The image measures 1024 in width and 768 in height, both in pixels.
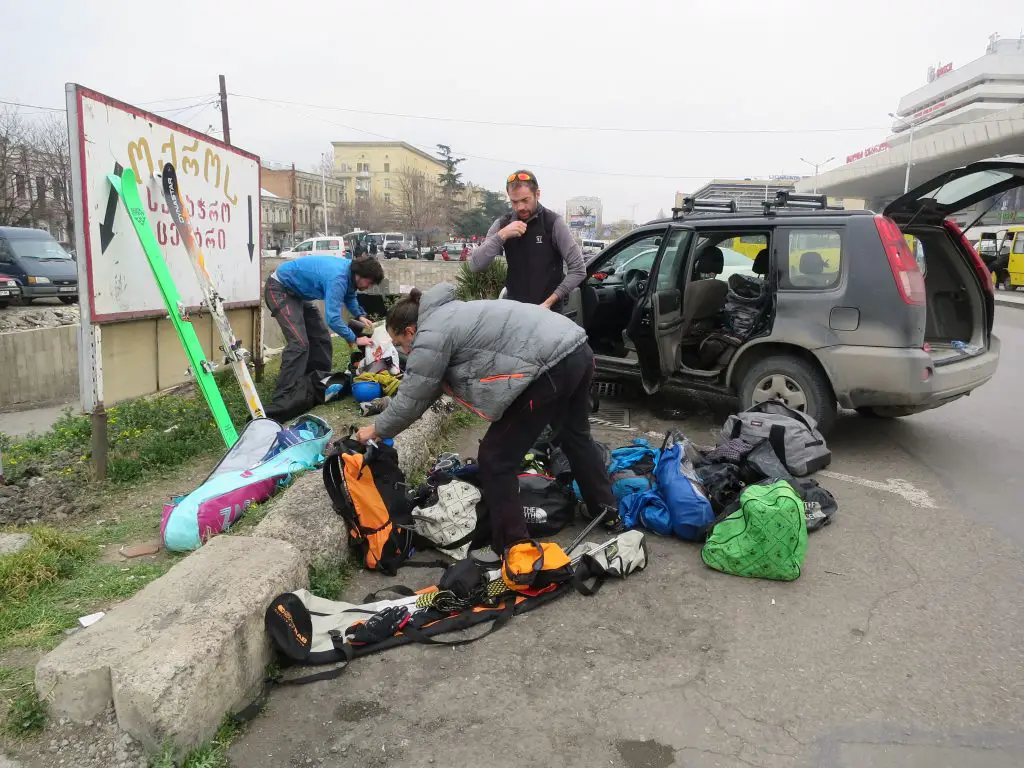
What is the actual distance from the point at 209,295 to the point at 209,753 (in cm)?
383

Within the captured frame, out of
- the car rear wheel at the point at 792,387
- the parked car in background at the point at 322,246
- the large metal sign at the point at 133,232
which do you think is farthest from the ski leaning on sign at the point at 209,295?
the parked car in background at the point at 322,246

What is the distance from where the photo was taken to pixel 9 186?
93.9 ft

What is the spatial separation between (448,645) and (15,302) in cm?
1770

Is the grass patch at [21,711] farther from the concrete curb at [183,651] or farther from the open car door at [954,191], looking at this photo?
the open car door at [954,191]

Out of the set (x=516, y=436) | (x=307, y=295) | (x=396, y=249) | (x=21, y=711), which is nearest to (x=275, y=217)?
(x=396, y=249)

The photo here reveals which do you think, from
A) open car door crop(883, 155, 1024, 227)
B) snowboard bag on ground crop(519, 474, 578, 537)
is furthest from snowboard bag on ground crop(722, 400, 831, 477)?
open car door crop(883, 155, 1024, 227)

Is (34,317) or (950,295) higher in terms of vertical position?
(950,295)

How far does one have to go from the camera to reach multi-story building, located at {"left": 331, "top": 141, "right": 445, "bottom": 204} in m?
91.1

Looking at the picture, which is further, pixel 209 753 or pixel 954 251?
pixel 954 251

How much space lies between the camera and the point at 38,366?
10711mm

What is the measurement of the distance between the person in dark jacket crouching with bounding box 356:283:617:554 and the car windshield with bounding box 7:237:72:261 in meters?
17.0

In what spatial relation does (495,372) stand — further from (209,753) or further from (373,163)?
(373,163)

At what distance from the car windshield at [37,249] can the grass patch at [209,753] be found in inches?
703

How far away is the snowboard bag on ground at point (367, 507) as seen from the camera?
3.43 metres
